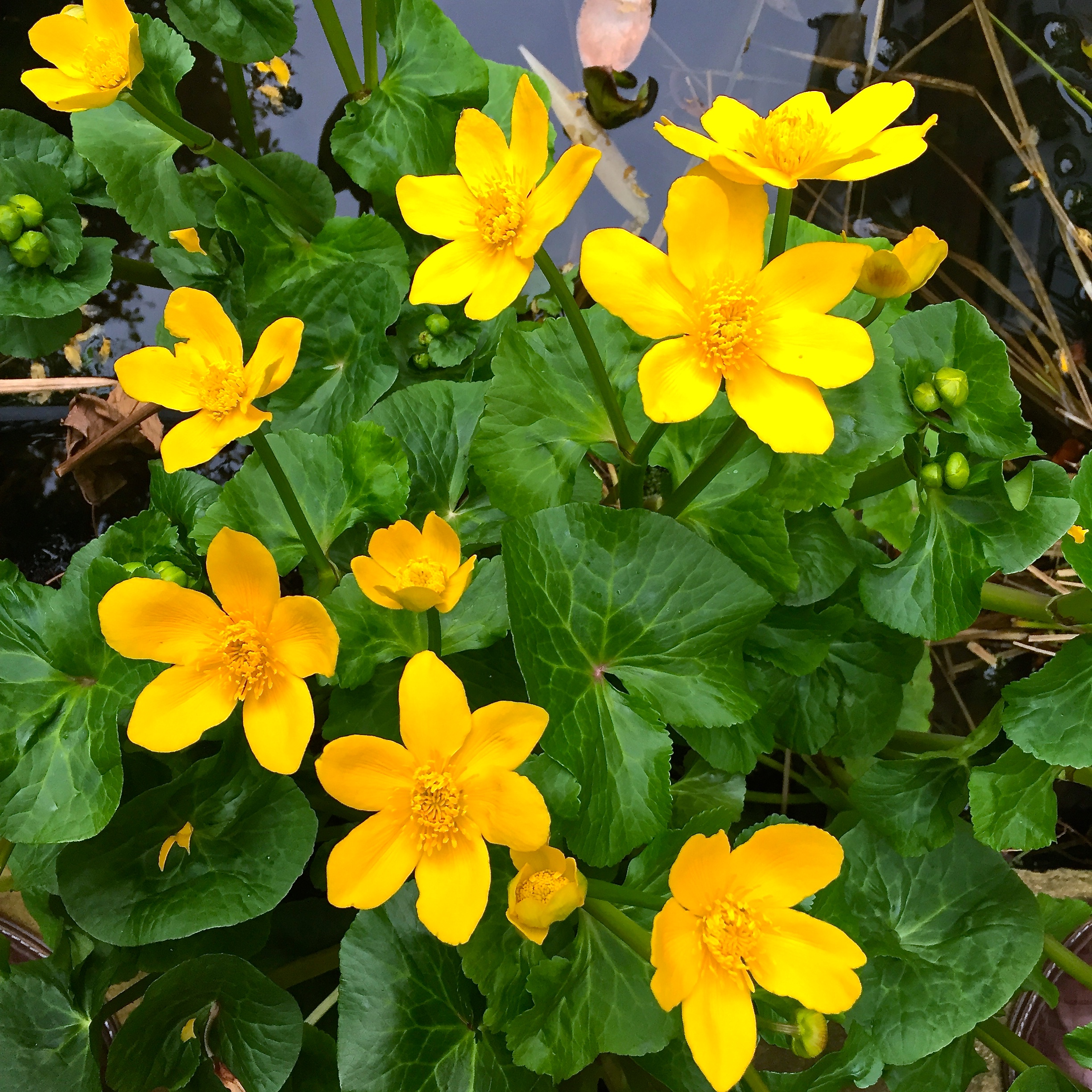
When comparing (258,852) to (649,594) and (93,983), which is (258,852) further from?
(649,594)

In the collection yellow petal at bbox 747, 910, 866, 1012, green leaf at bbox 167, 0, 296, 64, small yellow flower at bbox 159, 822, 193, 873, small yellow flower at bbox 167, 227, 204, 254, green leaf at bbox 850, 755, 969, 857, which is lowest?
green leaf at bbox 850, 755, 969, 857

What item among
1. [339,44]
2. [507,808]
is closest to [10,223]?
[339,44]

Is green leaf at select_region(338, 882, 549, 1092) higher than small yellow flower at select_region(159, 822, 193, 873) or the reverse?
the reverse

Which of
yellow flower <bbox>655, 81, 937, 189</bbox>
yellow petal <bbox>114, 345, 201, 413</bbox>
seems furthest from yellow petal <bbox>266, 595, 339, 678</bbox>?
yellow flower <bbox>655, 81, 937, 189</bbox>

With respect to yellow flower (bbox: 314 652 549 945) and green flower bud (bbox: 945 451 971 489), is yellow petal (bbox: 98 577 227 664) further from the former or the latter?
green flower bud (bbox: 945 451 971 489)

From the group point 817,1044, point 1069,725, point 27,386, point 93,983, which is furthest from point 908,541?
point 27,386

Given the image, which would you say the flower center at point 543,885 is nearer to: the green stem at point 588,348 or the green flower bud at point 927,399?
the green stem at point 588,348

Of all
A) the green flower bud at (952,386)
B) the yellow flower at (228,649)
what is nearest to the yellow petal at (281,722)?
the yellow flower at (228,649)

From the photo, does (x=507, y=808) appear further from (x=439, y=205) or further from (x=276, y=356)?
(x=439, y=205)
